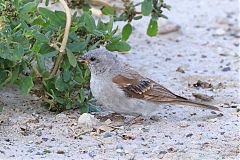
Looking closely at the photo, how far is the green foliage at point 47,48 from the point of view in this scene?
616 centimetres

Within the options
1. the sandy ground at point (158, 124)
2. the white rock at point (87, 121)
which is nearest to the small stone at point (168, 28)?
the sandy ground at point (158, 124)

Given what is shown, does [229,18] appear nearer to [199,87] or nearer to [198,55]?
[198,55]

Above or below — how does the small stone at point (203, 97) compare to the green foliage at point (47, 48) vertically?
below

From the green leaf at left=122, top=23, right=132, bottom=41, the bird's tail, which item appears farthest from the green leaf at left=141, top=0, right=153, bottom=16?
the bird's tail

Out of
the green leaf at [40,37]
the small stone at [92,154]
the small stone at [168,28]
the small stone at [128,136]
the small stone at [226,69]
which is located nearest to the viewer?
the small stone at [92,154]

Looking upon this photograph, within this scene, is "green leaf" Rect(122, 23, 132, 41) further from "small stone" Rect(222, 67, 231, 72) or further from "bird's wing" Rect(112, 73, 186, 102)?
"small stone" Rect(222, 67, 231, 72)

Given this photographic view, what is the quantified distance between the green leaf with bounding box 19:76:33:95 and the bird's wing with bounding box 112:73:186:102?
71 cm

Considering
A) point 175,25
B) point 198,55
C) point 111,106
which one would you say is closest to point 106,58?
point 111,106

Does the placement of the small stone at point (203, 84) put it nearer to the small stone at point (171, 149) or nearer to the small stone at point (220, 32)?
the small stone at point (171, 149)

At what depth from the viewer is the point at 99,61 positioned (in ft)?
22.1

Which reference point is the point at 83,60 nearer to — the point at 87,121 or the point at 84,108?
the point at 84,108

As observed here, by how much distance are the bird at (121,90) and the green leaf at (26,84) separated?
19.9 inches

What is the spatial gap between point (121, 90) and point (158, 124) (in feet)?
1.36

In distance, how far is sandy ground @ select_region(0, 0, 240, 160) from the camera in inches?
229
